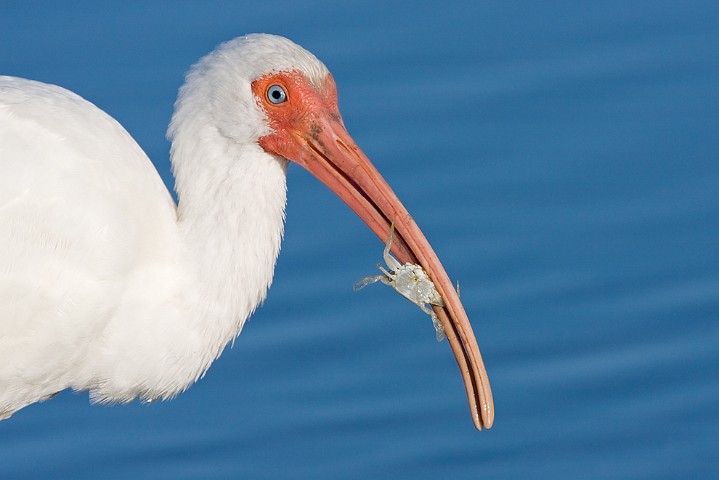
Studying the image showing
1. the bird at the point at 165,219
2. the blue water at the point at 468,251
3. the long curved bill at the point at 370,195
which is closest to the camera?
the bird at the point at 165,219

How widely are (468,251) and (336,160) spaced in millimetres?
3159

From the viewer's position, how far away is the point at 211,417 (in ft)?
31.8

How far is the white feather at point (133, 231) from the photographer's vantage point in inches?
284

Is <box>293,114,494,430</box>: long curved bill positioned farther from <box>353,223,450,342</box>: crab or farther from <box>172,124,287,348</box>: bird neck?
<box>172,124,287,348</box>: bird neck

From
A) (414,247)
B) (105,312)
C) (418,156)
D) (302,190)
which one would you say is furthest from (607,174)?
(105,312)

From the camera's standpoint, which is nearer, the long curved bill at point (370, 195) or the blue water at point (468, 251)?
the long curved bill at point (370, 195)

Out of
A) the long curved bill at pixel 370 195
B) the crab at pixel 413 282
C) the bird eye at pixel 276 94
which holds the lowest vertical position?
the crab at pixel 413 282

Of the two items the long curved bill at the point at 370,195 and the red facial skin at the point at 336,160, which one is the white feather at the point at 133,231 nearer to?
the red facial skin at the point at 336,160

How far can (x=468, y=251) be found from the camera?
34.1ft

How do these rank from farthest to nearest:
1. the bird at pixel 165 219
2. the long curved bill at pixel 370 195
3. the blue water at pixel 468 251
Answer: the blue water at pixel 468 251, the long curved bill at pixel 370 195, the bird at pixel 165 219

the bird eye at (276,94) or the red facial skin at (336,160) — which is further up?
the bird eye at (276,94)

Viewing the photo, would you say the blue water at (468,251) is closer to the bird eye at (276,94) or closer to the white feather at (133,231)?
the white feather at (133,231)

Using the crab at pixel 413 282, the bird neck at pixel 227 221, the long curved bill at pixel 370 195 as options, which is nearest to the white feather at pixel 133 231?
the bird neck at pixel 227 221

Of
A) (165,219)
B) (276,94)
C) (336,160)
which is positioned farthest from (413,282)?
(165,219)
